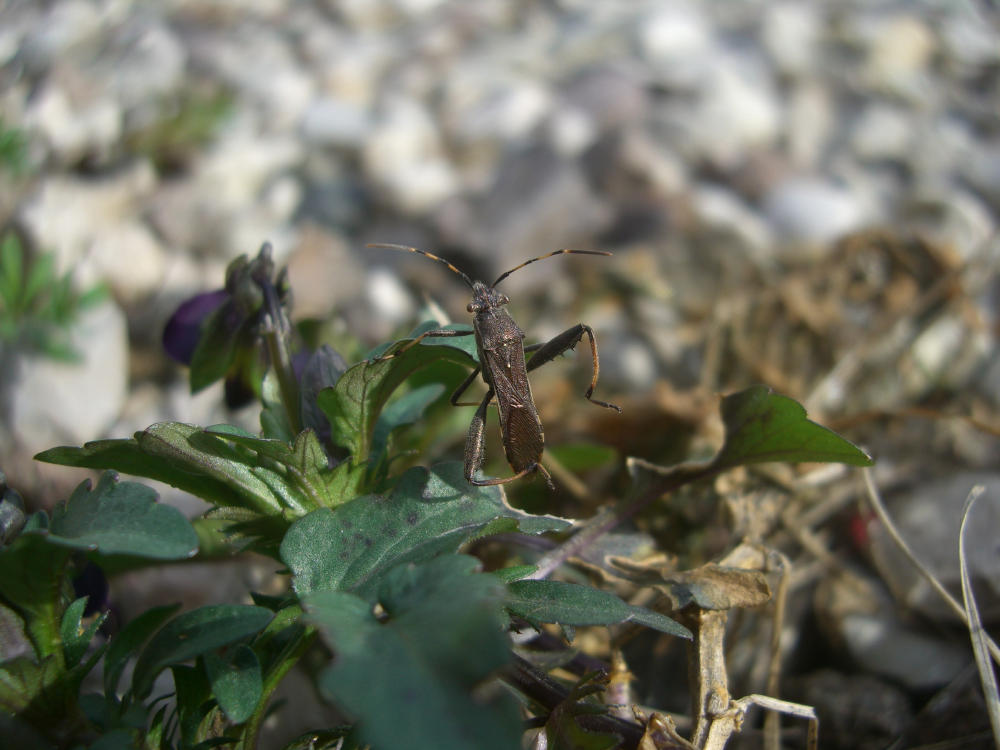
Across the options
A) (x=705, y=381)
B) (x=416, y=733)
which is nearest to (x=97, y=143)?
(x=705, y=381)

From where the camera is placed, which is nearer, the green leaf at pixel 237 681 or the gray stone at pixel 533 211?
the green leaf at pixel 237 681

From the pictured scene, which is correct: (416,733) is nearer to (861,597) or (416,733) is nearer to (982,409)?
(861,597)

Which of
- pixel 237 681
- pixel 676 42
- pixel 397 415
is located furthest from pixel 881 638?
pixel 676 42

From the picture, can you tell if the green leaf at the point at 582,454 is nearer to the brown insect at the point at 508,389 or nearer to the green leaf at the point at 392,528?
the brown insect at the point at 508,389

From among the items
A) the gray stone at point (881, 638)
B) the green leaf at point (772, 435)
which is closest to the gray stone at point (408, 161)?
the green leaf at point (772, 435)

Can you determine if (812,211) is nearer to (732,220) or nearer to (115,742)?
(732,220)

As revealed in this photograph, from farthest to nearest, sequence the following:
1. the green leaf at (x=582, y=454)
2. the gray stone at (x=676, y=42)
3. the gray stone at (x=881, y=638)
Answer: the gray stone at (x=676, y=42)
the green leaf at (x=582, y=454)
the gray stone at (x=881, y=638)
